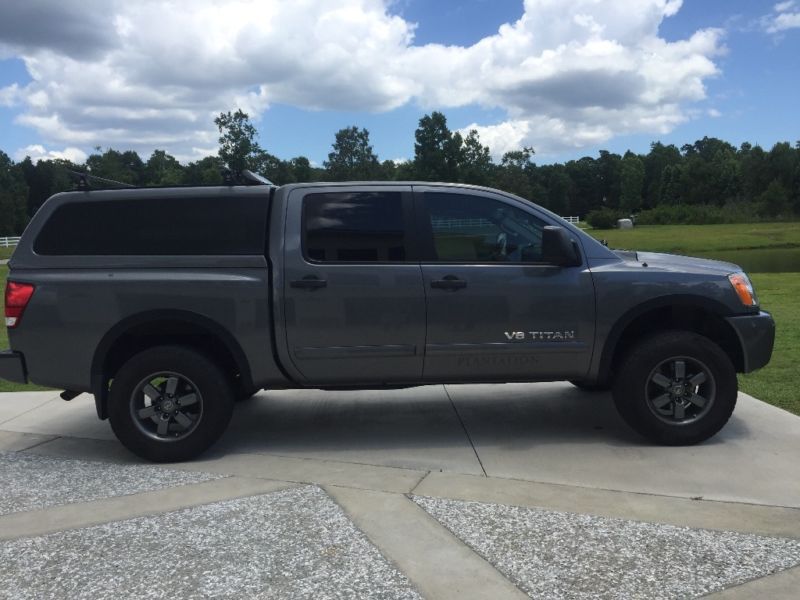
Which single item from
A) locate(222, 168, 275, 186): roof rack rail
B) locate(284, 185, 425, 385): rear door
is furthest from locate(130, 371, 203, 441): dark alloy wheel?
locate(222, 168, 275, 186): roof rack rail

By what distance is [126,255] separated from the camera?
4754 millimetres

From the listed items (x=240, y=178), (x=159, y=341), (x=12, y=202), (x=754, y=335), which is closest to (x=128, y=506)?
(x=159, y=341)

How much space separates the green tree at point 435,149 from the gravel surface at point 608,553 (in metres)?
57.7

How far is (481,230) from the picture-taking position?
16.0 ft

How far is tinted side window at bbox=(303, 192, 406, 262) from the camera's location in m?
4.77

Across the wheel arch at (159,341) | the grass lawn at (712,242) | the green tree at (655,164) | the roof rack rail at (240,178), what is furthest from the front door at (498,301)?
the green tree at (655,164)

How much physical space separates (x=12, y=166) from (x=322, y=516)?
112 metres

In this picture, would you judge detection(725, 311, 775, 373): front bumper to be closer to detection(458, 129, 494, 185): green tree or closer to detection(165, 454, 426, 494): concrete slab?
detection(165, 454, 426, 494): concrete slab

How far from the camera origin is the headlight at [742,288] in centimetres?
483

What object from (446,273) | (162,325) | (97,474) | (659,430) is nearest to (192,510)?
(97,474)

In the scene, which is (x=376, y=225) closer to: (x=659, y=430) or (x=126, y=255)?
(x=126, y=255)

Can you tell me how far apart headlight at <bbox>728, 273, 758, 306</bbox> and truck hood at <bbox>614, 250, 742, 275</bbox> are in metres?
0.05

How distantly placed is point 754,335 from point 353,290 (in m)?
2.89

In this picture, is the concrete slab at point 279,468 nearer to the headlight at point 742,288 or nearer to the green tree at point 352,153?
the headlight at point 742,288
